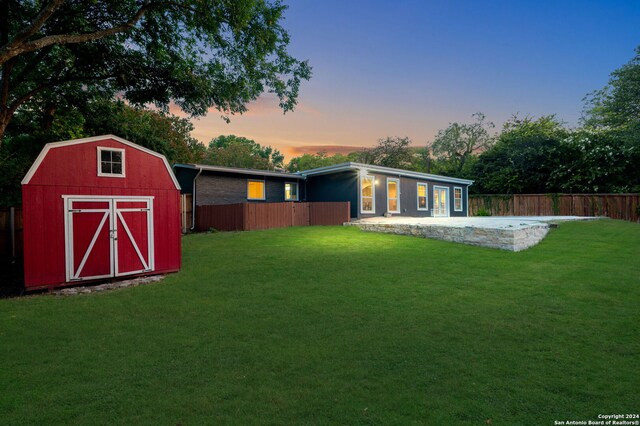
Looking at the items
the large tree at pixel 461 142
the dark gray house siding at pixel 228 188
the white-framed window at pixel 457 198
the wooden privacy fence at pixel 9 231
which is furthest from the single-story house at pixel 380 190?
the large tree at pixel 461 142

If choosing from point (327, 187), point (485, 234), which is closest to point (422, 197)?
point (327, 187)

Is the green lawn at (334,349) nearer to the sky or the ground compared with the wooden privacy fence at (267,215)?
nearer to the ground

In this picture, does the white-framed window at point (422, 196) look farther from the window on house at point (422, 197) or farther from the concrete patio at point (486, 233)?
the concrete patio at point (486, 233)

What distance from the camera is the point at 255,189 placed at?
19641 mm

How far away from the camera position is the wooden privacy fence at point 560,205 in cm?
2083

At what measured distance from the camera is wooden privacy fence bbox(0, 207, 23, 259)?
9648mm

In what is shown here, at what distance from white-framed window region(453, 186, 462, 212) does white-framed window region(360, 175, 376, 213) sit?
9315 mm

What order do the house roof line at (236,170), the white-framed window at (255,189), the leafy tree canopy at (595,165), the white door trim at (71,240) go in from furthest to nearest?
the leafy tree canopy at (595,165)
the white-framed window at (255,189)
the house roof line at (236,170)
the white door trim at (71,240)

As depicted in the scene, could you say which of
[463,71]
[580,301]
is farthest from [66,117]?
[463,71]

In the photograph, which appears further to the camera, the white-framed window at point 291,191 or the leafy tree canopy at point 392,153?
the leafy tree canopy at point 392,153

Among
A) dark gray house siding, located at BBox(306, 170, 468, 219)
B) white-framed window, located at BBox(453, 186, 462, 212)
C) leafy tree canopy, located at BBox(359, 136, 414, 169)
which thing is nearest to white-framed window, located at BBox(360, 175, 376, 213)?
dark gray house siding, located at BBox(306, 170, 468, 219)

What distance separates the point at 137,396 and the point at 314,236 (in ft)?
35.4

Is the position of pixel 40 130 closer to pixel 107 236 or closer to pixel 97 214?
pixel 97 214

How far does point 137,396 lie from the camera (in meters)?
2.98
